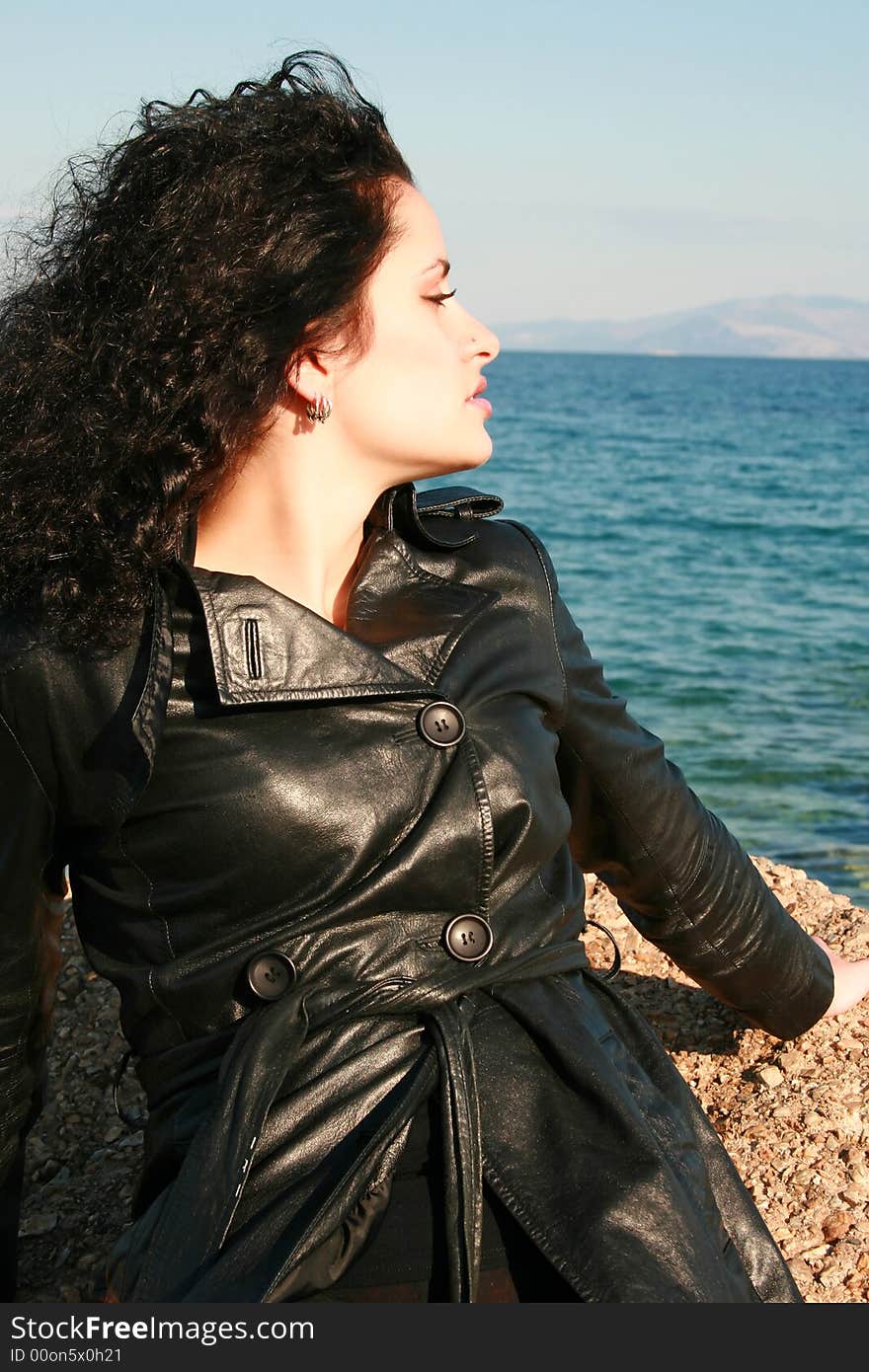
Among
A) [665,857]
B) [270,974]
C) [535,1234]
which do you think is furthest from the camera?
[665,857]

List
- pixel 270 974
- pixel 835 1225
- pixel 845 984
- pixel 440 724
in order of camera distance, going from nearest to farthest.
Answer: pixel 270 974 < pixel 440 724 < pixel 835 1225 < pixel 845 984

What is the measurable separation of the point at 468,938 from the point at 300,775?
0.39m

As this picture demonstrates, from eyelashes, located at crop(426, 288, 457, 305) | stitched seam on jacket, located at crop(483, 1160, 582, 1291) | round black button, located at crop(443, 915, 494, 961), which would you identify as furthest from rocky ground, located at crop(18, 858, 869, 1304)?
eyelashes, located at crop(426, 288, 457, 305)

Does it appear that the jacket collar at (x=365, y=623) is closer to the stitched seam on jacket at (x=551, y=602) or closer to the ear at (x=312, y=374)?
the stitched seam on jacket at (x=551, y=602)

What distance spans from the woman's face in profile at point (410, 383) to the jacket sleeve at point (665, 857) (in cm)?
39

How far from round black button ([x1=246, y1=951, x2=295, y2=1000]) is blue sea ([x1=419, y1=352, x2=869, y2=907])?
5259mm

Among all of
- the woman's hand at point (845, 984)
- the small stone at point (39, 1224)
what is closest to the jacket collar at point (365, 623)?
the woman's hand at point (845, 984)

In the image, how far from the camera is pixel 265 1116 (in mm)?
2299

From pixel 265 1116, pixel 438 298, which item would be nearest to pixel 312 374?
pixel 438 298

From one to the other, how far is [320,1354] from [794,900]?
3010 mm

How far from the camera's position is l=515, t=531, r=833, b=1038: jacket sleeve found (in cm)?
297

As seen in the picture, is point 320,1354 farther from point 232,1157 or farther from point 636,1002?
point 636,1002

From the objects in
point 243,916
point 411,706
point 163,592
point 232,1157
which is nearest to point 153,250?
point 163,592

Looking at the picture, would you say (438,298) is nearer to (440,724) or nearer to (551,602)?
(551,602)
